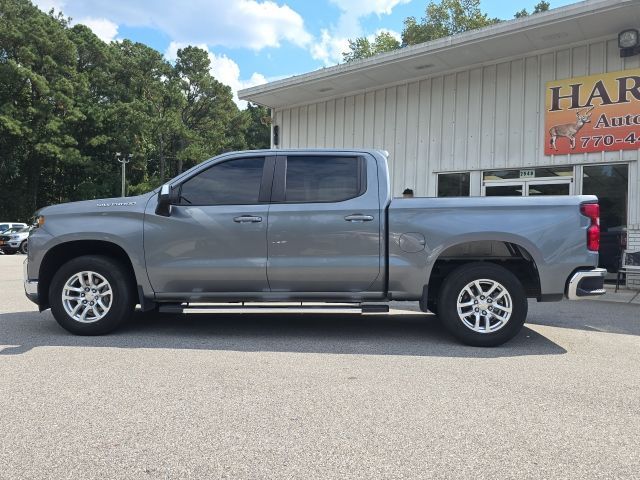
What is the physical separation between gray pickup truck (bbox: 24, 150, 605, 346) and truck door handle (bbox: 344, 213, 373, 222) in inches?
0.8

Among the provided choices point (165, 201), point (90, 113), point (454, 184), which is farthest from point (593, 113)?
point (90, 113)

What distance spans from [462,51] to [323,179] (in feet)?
24.1

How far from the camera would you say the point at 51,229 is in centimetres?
579

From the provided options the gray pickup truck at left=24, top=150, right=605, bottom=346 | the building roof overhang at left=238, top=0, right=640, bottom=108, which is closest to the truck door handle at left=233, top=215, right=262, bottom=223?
the gray pickup truck at left=24, top=150, right=605, bottom=346

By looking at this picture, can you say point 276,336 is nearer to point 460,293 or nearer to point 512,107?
point 460,293

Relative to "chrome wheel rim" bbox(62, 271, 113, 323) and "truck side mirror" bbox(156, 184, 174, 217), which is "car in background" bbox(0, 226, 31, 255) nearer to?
"chrome wheel rim" bbox(62, 271, 113, 323)

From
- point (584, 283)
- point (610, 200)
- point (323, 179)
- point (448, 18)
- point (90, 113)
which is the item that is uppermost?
point (448, 18)

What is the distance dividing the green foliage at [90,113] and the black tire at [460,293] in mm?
39377

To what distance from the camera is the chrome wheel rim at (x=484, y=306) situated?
5.50 meters

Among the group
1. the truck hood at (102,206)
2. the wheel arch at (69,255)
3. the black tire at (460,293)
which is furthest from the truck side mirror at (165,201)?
the black tire at (460,293)

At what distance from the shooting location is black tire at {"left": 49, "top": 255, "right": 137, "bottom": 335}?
18.9 feet

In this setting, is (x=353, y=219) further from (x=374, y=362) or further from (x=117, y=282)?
(x=117, y=282)

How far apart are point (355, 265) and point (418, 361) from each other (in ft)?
3.90

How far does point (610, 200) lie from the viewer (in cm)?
1094
